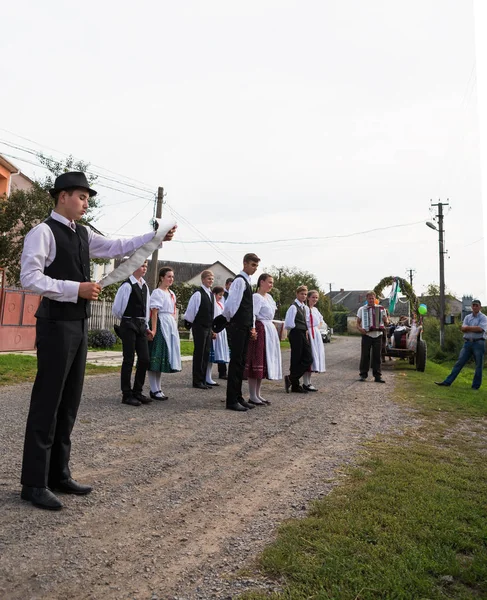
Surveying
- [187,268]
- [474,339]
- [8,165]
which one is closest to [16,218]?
[8,165]

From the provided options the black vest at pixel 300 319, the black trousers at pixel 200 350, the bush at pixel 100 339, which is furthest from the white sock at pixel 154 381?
the bush at pixel 100 339

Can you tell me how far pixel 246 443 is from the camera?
482 centimetres

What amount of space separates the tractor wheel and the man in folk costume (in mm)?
3729

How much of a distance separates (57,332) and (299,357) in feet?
20.3

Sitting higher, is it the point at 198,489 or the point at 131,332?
the point at 131,332

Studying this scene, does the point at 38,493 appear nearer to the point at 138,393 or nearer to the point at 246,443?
the point at 246,443

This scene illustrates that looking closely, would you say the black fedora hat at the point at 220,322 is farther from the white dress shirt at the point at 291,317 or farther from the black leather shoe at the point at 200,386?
the white dress shirt at the point at 291,317

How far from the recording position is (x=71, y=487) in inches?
129

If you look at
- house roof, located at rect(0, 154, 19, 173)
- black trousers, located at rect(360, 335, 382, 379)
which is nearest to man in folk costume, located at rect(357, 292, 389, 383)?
black trousers, located at rect(360, 335, 382, 379)

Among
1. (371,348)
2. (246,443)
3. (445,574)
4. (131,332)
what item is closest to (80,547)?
(445,574)

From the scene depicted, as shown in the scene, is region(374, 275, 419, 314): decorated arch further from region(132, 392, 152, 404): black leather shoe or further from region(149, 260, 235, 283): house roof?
region(149, 260, 235, 283): house roof

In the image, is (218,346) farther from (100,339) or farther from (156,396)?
(100,339)

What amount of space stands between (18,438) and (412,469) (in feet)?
11.1

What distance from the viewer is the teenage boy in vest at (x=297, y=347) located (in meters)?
8.92
